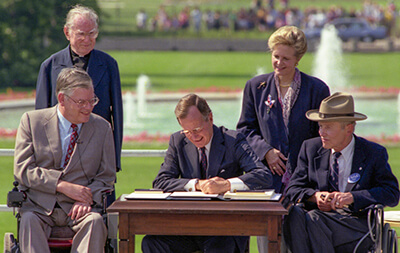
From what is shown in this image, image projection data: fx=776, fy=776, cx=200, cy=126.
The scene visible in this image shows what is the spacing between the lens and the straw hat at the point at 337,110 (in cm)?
477

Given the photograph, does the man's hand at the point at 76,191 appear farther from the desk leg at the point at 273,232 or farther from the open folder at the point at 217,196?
the desk leg at the point at 273,232

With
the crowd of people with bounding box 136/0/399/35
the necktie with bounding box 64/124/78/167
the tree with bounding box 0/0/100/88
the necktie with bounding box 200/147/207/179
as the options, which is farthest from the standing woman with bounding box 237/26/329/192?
the crowd of people with bounding box 136/0/399/35

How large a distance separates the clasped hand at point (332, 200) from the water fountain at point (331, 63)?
18.5m

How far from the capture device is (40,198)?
15.4 feet

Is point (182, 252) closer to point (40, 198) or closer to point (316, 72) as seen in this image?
point (40, 198)

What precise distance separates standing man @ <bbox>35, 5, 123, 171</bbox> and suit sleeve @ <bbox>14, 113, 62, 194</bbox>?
0.53m

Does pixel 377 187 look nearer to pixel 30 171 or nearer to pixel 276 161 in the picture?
pixel 276 161

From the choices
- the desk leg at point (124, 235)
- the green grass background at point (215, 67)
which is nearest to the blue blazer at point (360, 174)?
the desk leg at point (124, 235)

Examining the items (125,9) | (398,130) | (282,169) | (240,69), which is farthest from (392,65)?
(282,169)

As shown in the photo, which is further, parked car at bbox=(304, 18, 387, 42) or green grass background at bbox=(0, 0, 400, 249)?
parked car at bbox=(304, 18, 387, 42)

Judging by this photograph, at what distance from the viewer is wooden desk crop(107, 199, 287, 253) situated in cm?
422

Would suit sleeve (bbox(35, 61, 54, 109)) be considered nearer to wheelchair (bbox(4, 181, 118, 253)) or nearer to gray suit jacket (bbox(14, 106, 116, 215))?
gray suit jacket (bbox(14, 106, 116, 215))

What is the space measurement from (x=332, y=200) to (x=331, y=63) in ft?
82.3

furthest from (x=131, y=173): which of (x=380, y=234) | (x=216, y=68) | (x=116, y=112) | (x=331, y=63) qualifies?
(x=216, y=68)
